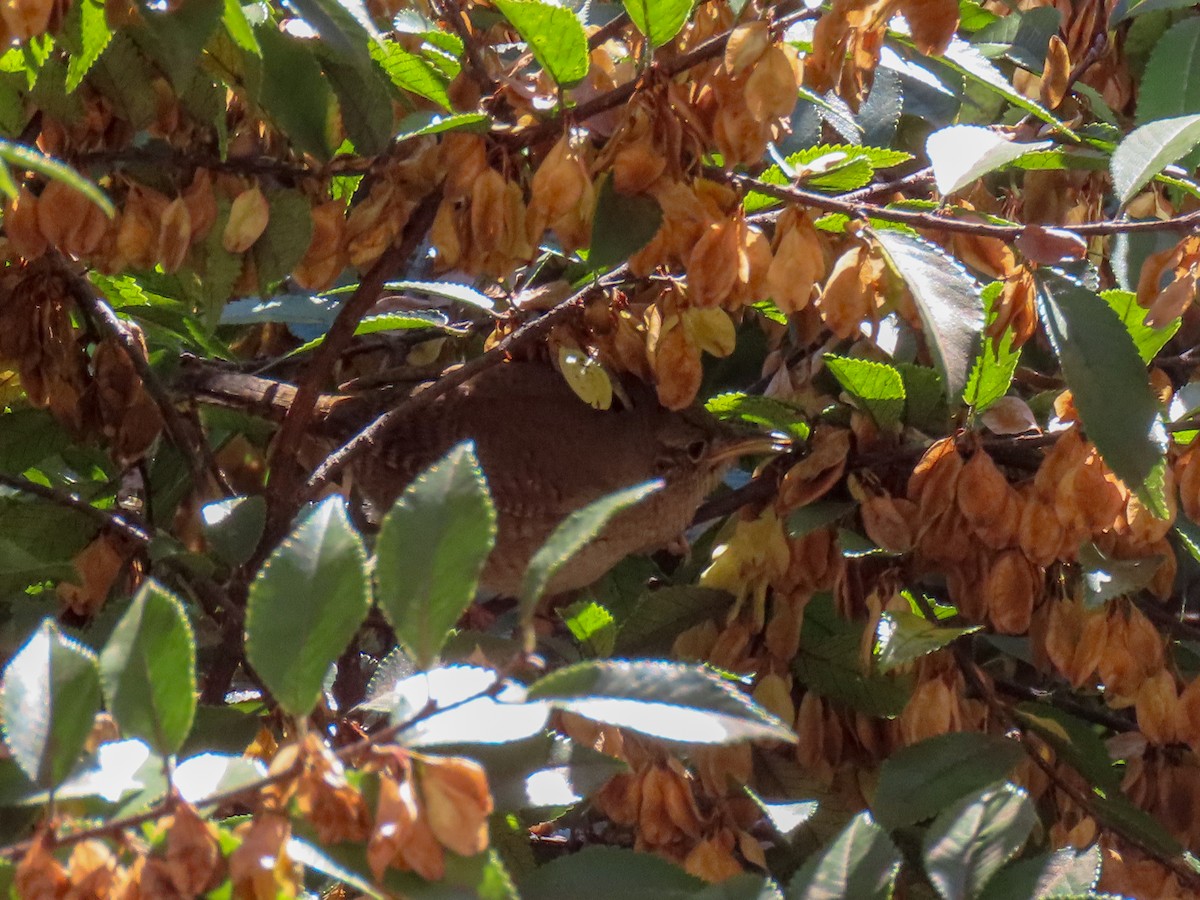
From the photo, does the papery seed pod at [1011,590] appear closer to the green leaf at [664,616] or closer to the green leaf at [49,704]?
the green leaf at [664,616]

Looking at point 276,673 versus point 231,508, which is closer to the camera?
point 276,673

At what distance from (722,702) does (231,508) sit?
79 centimetres

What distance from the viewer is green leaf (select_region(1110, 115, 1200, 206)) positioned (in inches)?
46.9

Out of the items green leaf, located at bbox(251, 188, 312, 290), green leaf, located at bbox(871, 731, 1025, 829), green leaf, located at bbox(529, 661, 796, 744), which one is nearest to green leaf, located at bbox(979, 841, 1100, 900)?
green leaf, located at bbox(871, 731, 1025, 829)

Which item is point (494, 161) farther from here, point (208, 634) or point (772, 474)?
point (208, 634)

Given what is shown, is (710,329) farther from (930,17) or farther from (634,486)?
(930,17)

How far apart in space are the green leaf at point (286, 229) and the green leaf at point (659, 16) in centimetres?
43

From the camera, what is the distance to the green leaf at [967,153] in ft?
4.08

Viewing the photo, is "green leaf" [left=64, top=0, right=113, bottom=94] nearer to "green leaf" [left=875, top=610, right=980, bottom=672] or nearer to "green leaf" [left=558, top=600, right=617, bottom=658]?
"green leaf" [left=558, top=600, right=617, bottom=658]

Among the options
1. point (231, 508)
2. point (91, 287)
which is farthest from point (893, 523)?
point (91, 287)

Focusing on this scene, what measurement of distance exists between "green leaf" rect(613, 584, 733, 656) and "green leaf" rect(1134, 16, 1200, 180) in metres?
0.74

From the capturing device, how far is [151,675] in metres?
0.81

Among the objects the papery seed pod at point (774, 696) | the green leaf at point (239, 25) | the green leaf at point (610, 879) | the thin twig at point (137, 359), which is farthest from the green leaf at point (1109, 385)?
the thin twig at point (137, 359)

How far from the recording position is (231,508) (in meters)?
1.43
